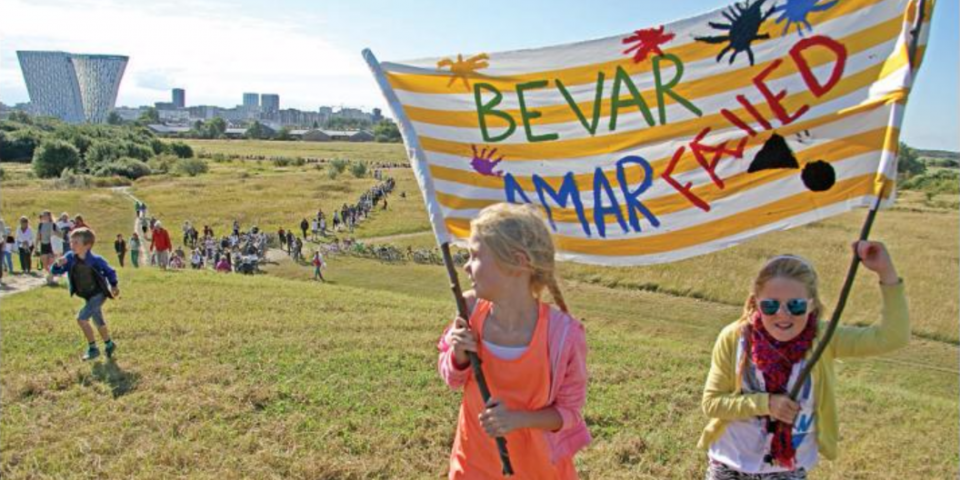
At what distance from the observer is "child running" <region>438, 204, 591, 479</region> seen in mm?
3295

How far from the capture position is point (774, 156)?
3869 mm

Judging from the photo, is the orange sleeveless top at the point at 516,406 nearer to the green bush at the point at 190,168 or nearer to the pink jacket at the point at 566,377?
the pink jacket at the point at 566,377

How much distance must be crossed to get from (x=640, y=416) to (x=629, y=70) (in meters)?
Result: 4.77

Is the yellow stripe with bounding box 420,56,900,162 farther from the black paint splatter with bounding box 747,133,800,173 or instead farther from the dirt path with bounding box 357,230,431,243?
the dirt path with bounding box 357,230,431,243

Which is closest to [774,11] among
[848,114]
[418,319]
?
[848,114]

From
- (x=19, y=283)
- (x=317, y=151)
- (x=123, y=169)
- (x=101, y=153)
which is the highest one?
(x=317, y=151)

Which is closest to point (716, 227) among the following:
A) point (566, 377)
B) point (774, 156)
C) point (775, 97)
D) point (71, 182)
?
point (774, 156)

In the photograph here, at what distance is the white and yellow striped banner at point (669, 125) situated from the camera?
146 inches

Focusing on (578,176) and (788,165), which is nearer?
(788,165)

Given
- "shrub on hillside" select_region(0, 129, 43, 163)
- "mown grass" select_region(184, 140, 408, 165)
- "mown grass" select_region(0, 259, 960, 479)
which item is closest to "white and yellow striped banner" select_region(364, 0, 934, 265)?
"mown grass" select_region(0, 259, 960, 479)

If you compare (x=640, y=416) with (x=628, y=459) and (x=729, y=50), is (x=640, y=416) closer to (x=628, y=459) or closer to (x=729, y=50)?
(x=628, y=459)

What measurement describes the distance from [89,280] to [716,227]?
813 centimetres

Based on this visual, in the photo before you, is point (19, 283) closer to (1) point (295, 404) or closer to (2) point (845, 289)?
(1) point (295, 404)

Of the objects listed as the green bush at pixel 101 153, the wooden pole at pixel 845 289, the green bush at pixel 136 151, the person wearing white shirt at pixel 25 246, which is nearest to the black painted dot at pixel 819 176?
the wooden pole at pixel 845 289
